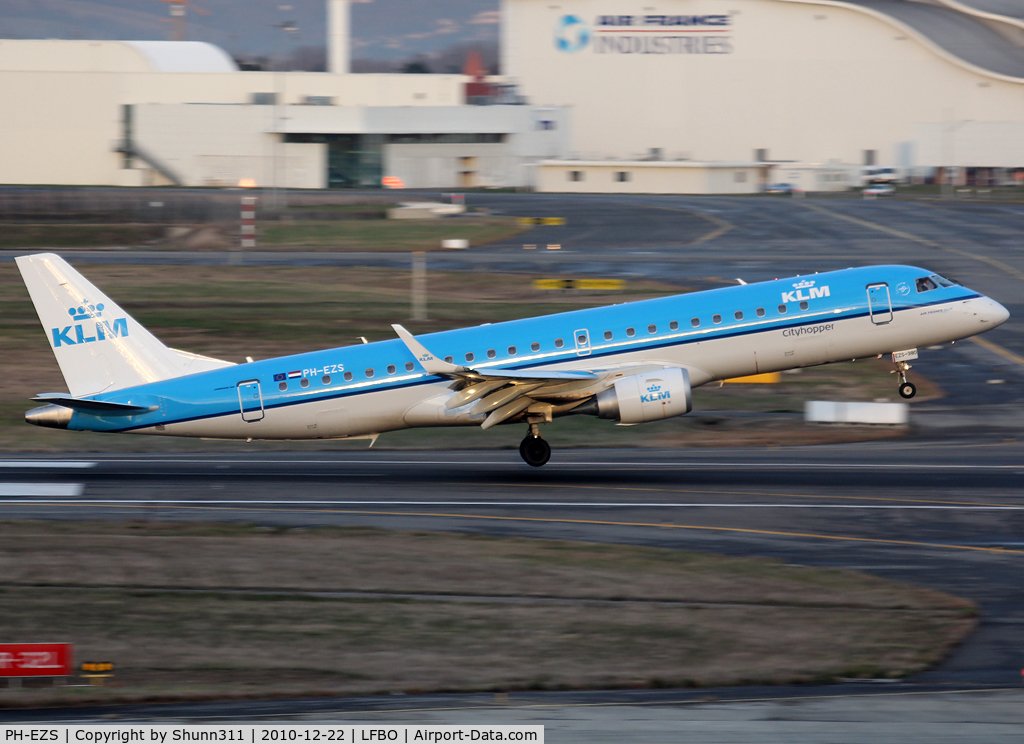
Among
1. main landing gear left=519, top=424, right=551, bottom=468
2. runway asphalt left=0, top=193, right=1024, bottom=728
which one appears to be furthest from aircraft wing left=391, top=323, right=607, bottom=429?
runway asphalt left=0, top=193, right=1024, bottom=728

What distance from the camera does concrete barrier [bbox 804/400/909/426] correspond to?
3447 cm

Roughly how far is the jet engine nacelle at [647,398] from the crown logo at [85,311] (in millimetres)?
12909

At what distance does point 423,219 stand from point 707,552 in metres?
69.7

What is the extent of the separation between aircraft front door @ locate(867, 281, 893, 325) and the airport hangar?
117273 millimetres

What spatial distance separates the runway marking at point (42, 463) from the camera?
31359 millimetres

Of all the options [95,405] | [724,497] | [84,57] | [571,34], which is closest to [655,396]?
[724,497]

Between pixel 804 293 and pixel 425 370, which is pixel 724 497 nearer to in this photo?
pixel 804 293

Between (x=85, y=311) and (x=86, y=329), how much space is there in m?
0.45

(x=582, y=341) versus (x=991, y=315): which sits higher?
(x=991, y=315)

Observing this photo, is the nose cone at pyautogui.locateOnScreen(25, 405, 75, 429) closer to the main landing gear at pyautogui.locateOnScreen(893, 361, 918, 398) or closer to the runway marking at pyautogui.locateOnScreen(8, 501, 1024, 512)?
the runway marking at pyautogui.locateOnScreen(8, 501, 1024, 512)

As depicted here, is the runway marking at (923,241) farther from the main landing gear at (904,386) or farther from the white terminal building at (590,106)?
the white terminal building at (590,106)

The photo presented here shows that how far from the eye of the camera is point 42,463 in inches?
1253

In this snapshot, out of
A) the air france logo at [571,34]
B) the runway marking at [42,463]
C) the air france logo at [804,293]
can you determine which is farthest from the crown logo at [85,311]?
the air france logo at [571,34]

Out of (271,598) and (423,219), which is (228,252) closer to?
(423,219)
